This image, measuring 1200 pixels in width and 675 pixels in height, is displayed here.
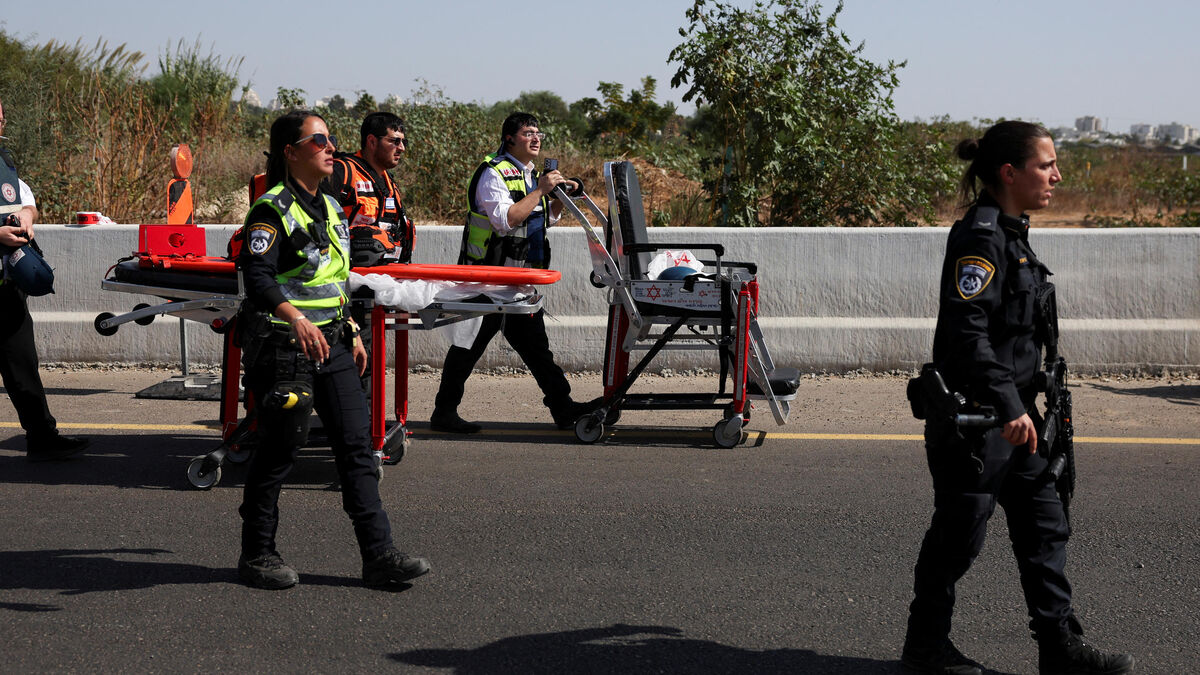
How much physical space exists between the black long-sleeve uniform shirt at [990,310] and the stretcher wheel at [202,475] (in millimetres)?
3885

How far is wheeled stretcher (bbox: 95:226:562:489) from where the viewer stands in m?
6.28

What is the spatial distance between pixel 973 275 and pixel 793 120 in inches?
331

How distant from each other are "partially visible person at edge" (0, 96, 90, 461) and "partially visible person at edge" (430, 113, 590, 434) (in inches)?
84.8

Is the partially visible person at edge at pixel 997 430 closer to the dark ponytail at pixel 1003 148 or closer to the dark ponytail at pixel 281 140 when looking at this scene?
the dark ponytail at pixel 1003 148

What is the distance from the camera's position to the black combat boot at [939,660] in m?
3.87

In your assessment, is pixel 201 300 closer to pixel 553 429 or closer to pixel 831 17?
pixel 553 429

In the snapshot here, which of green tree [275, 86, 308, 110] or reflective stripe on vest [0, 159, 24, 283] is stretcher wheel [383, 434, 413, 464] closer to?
reflective stripe on vest [0, 159, 24, 283]

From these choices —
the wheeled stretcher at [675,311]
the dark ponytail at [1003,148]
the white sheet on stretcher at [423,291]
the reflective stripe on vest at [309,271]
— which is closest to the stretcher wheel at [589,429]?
the wheeled stretcher at [675,311]

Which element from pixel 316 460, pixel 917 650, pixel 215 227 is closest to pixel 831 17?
pixel 215 227

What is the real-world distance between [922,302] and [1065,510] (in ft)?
17.9

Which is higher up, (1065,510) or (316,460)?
(1065,510)

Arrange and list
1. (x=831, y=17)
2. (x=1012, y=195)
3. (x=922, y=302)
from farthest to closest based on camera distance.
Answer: (x=831, y=17), (x=922, y=302), (x=1012, y=195)

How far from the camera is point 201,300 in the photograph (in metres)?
6.45

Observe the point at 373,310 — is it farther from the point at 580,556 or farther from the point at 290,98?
the point at 290,98
